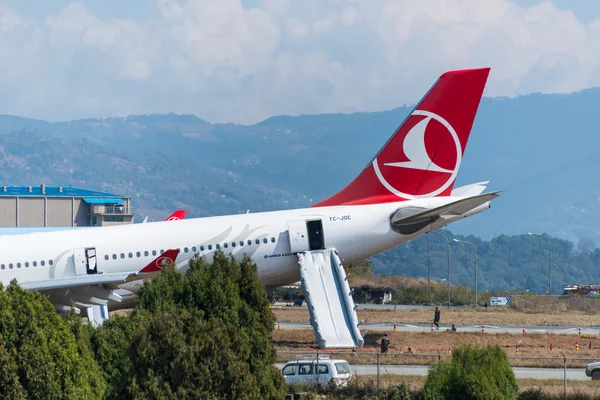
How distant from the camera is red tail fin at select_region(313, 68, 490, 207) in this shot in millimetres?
43406

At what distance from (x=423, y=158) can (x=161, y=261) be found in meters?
11.7

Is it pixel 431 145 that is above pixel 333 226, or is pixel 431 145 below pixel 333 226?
above

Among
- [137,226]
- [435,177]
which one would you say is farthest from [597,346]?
[137,226]

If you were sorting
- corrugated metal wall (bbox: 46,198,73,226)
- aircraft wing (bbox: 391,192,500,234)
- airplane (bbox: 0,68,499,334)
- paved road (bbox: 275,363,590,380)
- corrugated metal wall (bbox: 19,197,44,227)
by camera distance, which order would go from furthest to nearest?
corrugated metal wall (bbox: 46,198,73,226), corrugated metal wall (bbox: 19,197,44,227), airplane (bbox: 0,68,499,334), aircraft wing (bbox: 391,192,500,234), paved road (bbox: 275,363,590,380)

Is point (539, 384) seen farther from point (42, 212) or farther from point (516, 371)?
point (42, 212)

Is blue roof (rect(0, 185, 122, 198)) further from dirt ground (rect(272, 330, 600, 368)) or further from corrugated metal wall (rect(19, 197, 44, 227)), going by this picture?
dirt ground (rect(272, 330, 600, 368))

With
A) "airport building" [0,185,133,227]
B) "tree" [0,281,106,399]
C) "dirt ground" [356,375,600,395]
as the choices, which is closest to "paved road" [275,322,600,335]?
"dirt ground" [356,375,600,395]

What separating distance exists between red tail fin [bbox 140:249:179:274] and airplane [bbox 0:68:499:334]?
178 mm

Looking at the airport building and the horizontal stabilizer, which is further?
the airport building

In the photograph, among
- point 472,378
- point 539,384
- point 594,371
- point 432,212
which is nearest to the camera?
point 472,378

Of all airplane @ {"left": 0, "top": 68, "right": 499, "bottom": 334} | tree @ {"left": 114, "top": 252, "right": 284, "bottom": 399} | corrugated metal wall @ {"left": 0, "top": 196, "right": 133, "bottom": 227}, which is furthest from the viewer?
corrugated metal wall @ {"left": 0, "top": 196, "right": 133, "bottom": 227}

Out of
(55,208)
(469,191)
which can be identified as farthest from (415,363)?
(55,208)

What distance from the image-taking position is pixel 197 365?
19797mm

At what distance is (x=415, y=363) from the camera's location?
4109cm
